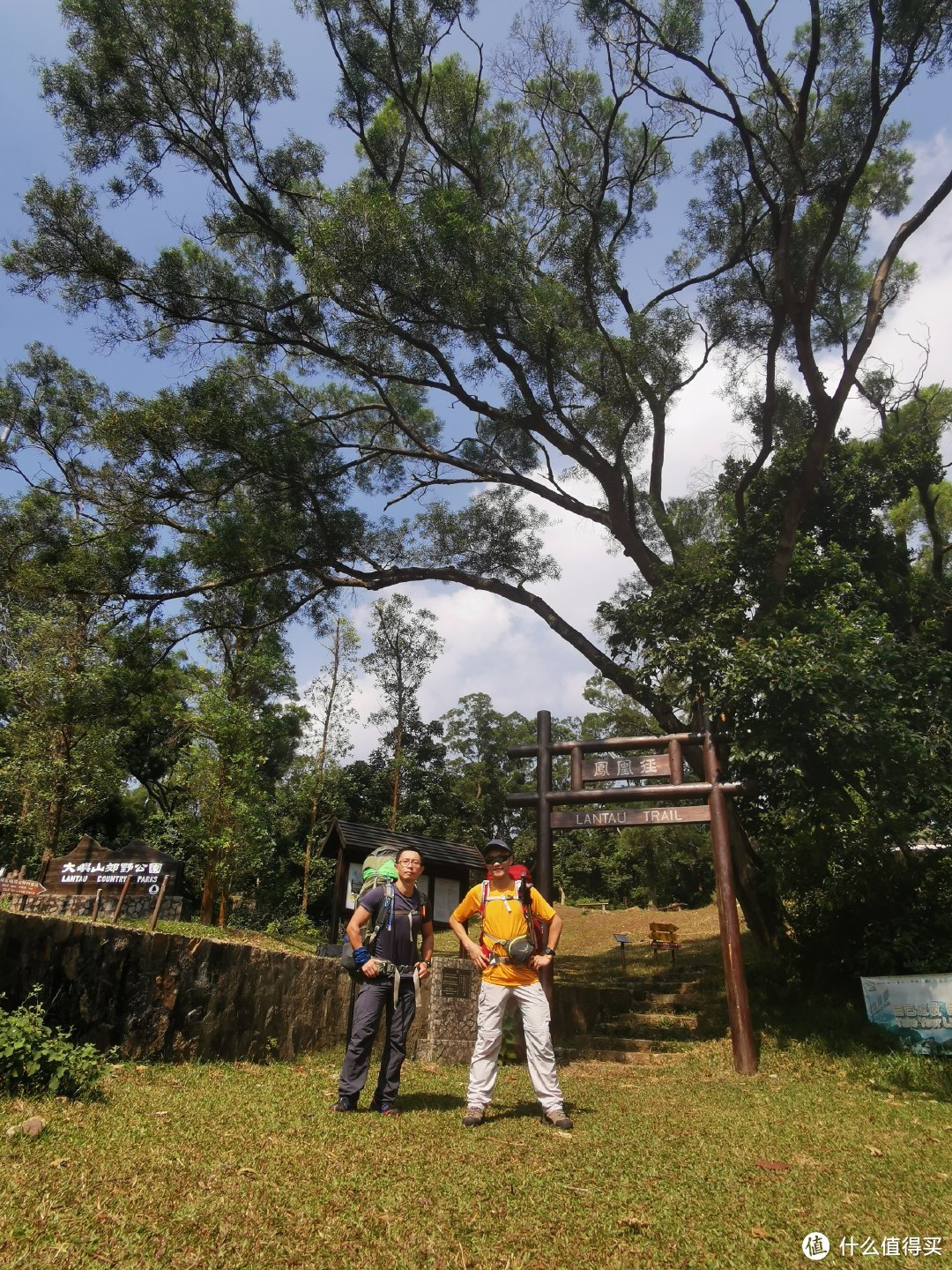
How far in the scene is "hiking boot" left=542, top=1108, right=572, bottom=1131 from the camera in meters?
4.23

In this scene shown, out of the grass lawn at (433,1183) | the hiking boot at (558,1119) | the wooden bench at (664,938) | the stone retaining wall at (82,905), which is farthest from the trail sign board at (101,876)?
the hiking boot at (558,1119)

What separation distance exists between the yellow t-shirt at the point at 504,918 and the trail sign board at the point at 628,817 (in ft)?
11.4

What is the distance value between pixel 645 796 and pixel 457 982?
2907 mm

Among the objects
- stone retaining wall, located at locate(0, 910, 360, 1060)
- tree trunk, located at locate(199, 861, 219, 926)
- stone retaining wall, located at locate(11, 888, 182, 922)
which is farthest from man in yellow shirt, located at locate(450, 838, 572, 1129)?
tree trunk, located at locate(199, 861, 219, 926)

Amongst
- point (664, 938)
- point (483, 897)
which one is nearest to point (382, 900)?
point (483, 897)

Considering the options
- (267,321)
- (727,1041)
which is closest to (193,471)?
(267,321)

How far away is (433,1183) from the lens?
3066 millimetres

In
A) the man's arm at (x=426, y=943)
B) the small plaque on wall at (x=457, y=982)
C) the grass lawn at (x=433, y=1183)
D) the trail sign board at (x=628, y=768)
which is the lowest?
the grass lawn at (x=433, y=1183)

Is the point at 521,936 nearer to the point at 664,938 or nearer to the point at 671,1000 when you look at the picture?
the point at 671,1000

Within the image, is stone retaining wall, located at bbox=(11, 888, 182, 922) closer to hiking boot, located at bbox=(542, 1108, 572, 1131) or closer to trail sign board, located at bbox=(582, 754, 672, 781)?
trail sign board, located at bbox=(582, 754, 672, 781)

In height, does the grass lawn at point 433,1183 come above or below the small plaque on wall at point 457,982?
below

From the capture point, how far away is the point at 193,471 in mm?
10906

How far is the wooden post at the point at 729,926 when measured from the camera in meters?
7.23

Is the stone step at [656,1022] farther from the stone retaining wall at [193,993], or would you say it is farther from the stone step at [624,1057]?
the stone retaining wall at [193,993]
